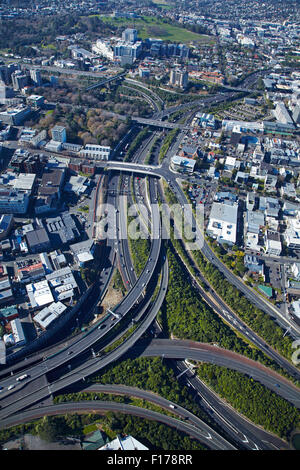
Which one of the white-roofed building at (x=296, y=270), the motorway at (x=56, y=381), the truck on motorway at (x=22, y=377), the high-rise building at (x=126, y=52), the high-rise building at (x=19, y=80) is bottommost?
the motorway at (x=56, y=381)

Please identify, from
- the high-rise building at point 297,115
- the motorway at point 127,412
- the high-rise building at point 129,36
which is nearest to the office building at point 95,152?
the motorway at point 127,412

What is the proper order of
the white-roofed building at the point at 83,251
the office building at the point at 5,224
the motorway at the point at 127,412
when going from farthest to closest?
the office building at the point at 5,224 → the white-roofed building at the point at 83,251 → the motorway at the point at 127,412

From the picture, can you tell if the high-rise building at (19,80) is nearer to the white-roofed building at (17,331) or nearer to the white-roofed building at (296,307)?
the white-roofed building at (17,331)

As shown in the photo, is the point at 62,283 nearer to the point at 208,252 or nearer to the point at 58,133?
the point at 208,252

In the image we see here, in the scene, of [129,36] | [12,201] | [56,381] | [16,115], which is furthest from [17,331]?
[129,36]

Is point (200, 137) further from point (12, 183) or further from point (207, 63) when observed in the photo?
point (207, 63)

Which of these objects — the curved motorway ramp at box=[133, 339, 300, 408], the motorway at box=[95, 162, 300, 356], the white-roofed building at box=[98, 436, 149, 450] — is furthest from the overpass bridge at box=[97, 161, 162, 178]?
the white-roofed building at box=[98, 436, 149, 450]
